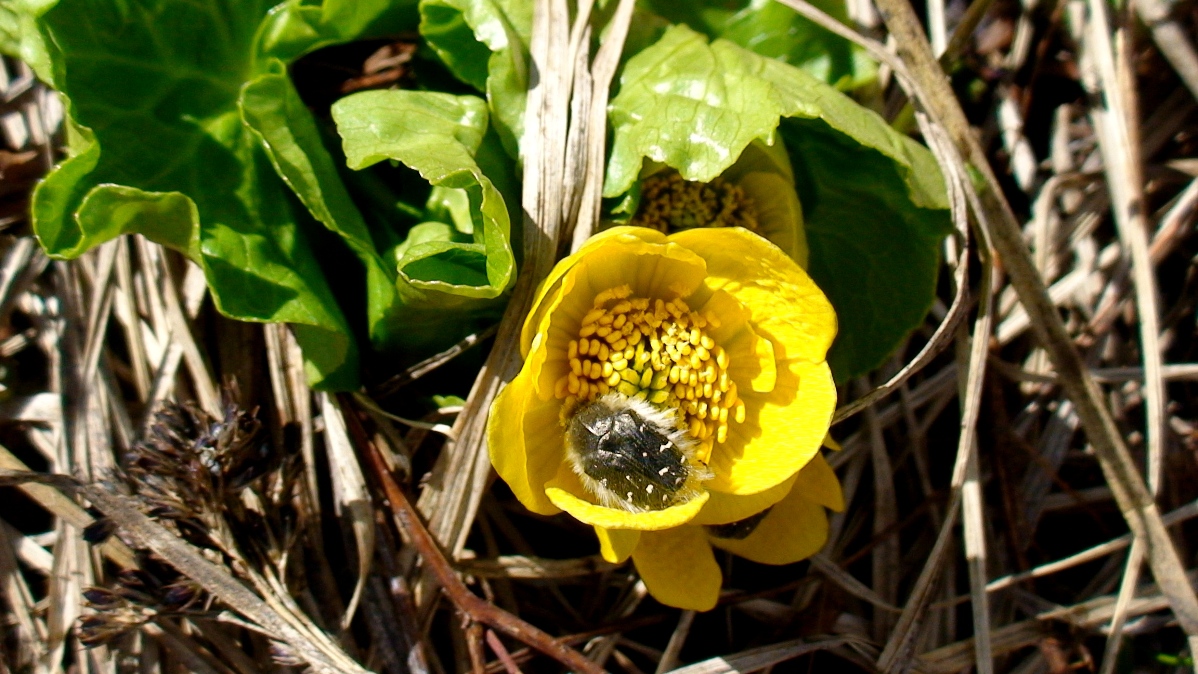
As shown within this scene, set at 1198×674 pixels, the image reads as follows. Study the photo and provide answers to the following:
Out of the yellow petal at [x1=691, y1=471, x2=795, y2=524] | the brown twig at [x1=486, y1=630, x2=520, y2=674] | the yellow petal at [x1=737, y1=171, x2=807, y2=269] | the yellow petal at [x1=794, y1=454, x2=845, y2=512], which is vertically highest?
the yellow petal at [x1=737, y1=171, x2=807, y2=269]

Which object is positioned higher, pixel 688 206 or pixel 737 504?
pixel 688 206

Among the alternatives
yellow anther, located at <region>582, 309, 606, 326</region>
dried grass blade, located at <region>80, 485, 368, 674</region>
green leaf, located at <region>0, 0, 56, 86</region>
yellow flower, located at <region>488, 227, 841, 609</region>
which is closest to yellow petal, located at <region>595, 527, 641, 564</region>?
yellow flower, located at <region>488, 227, 841, 609</region>

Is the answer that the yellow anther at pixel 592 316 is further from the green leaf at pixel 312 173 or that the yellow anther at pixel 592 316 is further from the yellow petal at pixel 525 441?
the green leaf at pixel 312 173

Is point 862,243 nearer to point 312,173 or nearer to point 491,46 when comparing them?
point 491,46

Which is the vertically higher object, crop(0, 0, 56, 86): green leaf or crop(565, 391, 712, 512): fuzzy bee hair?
crop(0, 0, 56, 86): green leaf

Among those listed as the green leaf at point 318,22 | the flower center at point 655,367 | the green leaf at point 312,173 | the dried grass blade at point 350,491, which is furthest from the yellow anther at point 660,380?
the green leaf at point 318,22

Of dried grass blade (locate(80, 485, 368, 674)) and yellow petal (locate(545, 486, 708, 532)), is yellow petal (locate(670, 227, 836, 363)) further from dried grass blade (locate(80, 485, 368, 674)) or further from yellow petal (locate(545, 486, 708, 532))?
dried grass blade (locate(80, 485, 368, 674))

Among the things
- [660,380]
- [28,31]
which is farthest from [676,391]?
[28,31]
